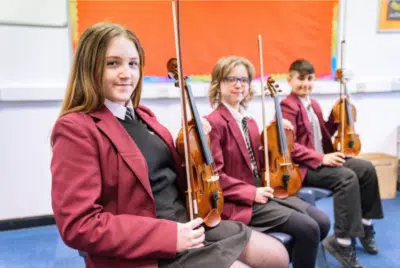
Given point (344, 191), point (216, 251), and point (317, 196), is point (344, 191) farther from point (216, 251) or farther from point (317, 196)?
point (216, 251)

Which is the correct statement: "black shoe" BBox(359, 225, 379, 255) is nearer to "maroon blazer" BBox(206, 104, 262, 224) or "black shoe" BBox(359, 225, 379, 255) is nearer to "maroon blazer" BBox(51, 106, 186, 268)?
"maroon blazer" BBox(206, 104, 262, 224)

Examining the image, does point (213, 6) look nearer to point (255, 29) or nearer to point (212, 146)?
point (255, 29)

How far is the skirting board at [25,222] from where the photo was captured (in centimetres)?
238

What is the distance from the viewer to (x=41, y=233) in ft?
7.79

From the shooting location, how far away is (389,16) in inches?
117

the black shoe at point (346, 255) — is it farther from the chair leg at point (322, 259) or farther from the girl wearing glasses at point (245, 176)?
the girl wearing glasses at point (245, 176)

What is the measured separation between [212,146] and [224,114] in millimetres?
189

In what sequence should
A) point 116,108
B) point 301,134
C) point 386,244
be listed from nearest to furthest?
point 116,108, point 301,134, point 386,244

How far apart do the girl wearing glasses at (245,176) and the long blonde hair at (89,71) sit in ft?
2.15

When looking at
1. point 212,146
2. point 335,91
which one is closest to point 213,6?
point 335,91

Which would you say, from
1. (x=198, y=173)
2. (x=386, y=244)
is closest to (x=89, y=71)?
(x=198, y=173)

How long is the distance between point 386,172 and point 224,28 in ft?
5.92

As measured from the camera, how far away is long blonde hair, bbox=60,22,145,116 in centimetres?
98

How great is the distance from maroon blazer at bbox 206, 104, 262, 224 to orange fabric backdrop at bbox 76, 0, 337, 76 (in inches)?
40.5
